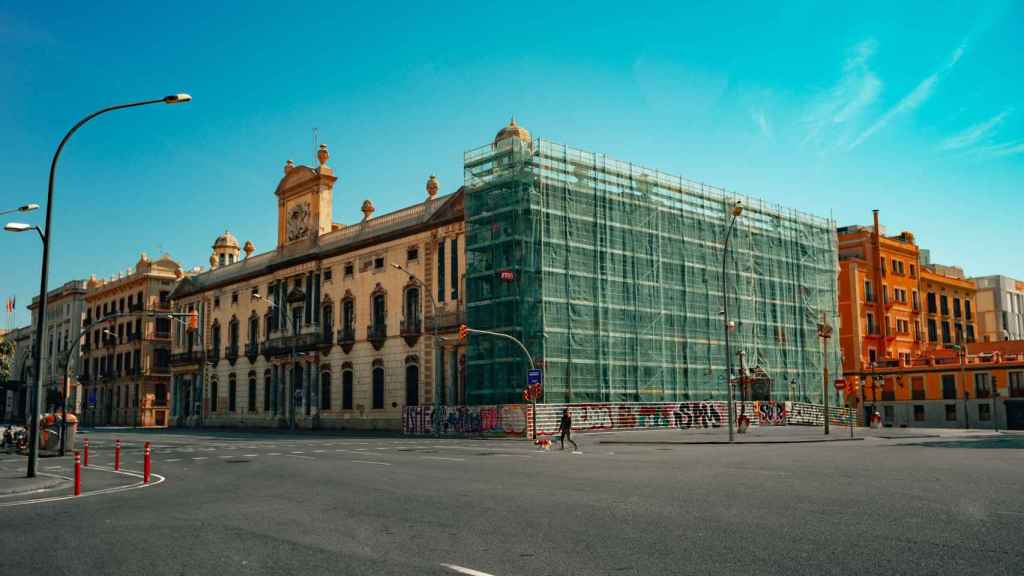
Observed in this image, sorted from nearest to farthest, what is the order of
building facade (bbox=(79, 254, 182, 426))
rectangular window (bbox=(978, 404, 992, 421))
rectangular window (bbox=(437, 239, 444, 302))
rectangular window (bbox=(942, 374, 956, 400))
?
rectangular window (bbox=(437, 239, 444, 302)), rectangular window (bbox=(978, 404, 992, 421)), rectangular window (bbox=(942, 374, 956, 400)), building facade (bbox=(79, 254, 182, 426))

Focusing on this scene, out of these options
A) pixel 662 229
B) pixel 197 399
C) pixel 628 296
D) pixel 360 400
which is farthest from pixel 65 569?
pixel 197 399

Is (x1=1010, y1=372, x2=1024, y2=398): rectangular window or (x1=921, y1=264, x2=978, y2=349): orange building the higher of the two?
(x1=921, y1=264, x2=978, y2=349): orange building

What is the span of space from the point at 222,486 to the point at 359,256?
38.1m

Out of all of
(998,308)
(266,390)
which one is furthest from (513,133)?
(998,308)

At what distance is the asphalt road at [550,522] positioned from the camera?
314 inches

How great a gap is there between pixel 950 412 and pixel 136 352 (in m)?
72.4

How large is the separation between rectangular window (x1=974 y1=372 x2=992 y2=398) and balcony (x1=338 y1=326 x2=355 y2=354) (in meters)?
43.9

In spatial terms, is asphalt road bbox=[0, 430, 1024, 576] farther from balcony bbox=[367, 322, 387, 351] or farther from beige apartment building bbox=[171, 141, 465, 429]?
balcony bbox=[367, 322, 387, 351]

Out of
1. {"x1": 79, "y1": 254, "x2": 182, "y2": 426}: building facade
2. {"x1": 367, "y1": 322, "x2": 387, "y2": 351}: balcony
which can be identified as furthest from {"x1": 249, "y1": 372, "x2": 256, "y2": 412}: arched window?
{"x1": 79, "y1": 254, "x2": 182, "y2": 426}: building facade

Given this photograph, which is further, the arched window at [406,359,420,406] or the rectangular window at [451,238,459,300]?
the arched window at [406,359,420,406]

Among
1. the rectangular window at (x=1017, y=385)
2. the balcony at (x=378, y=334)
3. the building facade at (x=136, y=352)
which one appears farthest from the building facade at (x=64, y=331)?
the rectangular window at (x=1017, y=385)

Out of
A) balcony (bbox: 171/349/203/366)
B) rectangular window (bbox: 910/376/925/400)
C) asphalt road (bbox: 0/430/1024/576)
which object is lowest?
asphalt road (bbox: 0/430/1024/576)

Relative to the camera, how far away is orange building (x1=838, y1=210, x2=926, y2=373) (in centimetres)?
6588

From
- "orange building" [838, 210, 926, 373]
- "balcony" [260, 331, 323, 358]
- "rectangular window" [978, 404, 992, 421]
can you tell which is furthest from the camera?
"orange building" [838, 210, 926, 373]
